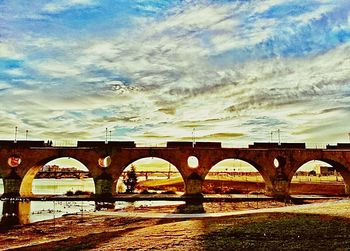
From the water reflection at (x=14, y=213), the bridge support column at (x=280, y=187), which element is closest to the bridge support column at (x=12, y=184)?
the water reflection at (x=14, y=213)

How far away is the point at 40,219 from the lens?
30500 mm

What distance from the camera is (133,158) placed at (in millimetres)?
49094

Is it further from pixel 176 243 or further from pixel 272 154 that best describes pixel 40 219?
pixel 272 154

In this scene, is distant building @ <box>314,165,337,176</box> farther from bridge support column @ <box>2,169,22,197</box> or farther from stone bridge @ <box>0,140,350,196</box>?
bridge support column @ <box>2,169,22,197</box>

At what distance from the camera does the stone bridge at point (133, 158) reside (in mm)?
48406

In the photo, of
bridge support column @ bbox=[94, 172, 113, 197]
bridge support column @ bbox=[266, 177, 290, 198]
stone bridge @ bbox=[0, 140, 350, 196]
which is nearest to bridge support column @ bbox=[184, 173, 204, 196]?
stone bridge @ bbox=[0, 140, 350, 196]

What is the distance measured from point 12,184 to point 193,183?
904 inches

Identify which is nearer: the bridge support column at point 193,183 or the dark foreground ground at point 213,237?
the dark foreground ground at point 213,237

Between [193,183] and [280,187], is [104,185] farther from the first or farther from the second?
[280,187]

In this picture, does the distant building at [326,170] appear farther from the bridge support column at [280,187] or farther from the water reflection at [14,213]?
the water reflection at [14,213]

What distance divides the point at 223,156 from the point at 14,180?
2691cm

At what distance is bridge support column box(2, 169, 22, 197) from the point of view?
4762 cm

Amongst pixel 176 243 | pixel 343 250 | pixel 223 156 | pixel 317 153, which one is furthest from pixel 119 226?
pixel 317 153

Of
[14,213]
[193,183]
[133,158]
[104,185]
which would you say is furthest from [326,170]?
[14,213]
